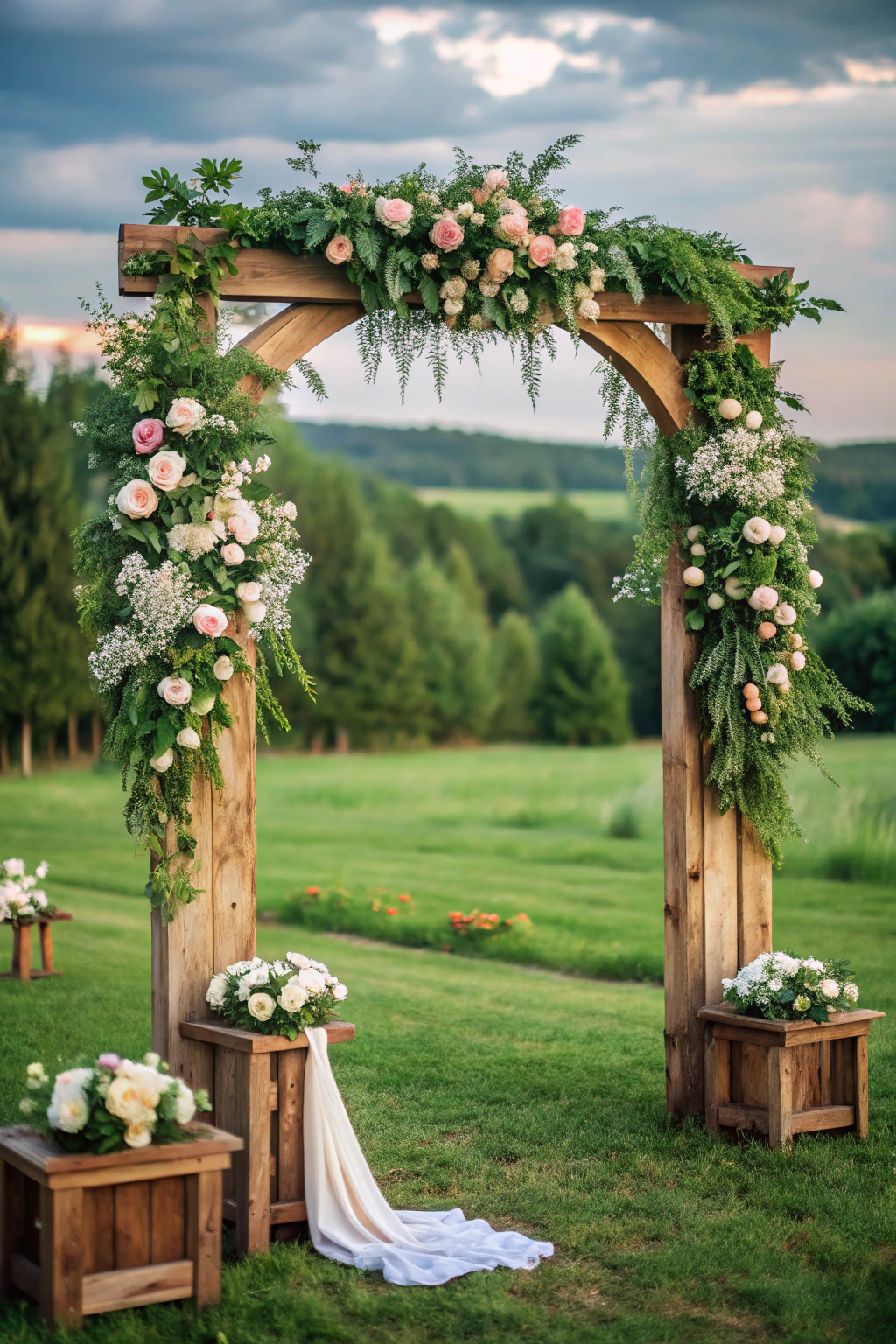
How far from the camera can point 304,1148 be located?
13.5ft

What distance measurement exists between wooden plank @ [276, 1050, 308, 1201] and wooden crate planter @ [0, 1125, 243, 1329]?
473 mm

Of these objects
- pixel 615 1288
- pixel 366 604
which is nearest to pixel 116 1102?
pixel 615 1288

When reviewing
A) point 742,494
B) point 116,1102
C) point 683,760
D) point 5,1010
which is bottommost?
point 5,1010

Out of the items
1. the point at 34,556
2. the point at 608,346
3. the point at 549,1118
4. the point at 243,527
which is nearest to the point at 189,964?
the point at 243,527

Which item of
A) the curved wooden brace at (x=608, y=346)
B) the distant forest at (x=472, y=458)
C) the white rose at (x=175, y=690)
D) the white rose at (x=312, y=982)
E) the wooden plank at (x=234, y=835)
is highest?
the distant forest at (x=472, y=458)

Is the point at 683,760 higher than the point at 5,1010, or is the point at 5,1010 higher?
the point at 683,760

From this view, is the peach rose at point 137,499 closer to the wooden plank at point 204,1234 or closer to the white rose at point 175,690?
the white rose at point 175,690

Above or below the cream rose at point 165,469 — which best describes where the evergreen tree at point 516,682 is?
below

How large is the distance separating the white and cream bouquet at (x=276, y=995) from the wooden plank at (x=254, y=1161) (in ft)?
0.43

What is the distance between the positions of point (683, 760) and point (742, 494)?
3.68 feet

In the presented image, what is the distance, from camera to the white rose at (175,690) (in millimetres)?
4172

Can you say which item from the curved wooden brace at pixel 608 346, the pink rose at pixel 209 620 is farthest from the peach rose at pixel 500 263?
the pink rose at pixel 209 620

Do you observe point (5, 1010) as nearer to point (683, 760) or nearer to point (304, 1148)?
point (304, 1148)

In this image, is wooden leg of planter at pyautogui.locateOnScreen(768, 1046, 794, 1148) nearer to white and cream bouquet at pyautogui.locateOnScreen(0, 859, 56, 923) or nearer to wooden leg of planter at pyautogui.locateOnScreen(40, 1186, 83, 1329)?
wooden leg of planter at pyautogui.locateOnScreen(40, 1186, 83, 1329)
